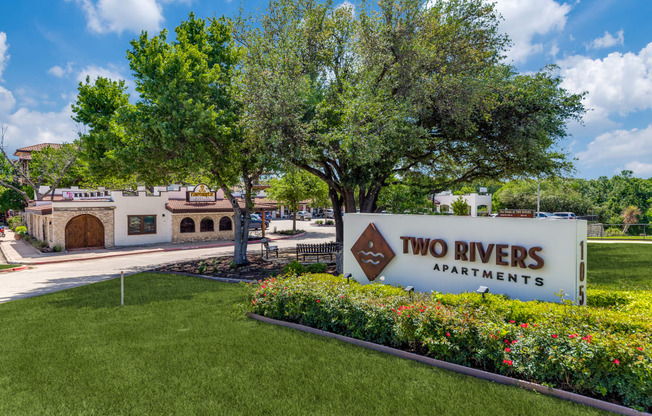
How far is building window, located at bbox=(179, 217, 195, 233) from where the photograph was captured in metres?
30.4

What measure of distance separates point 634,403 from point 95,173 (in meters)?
20.5

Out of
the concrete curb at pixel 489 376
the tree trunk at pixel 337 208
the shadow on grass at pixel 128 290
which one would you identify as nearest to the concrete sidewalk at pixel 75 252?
the shadow on grass at pixel 128 290

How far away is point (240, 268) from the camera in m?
17.6

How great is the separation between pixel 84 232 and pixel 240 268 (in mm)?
16014

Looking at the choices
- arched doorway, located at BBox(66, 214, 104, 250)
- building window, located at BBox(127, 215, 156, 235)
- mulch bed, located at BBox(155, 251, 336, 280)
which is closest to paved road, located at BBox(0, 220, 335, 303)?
mulch bed, located at BBox(155, 251, 336, 280)

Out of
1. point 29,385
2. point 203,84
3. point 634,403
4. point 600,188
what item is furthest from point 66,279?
point 600,188

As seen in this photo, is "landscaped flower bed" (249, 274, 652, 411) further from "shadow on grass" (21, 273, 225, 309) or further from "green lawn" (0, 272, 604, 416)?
"shadow on grass" (21, 273, 225, 309)

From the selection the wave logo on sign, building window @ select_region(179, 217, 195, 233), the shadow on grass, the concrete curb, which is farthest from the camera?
building window @ select_region(179, 217, 195, 233)

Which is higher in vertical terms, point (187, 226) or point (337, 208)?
point (337, 208)

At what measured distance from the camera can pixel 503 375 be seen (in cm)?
589

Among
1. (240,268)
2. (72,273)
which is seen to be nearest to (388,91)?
(240,268)

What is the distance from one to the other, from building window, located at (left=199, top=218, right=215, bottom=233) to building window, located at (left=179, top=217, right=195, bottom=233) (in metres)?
0.67

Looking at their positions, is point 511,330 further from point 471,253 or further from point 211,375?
point 211,375

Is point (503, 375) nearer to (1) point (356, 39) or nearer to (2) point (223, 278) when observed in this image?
(2) point (223, 278)
